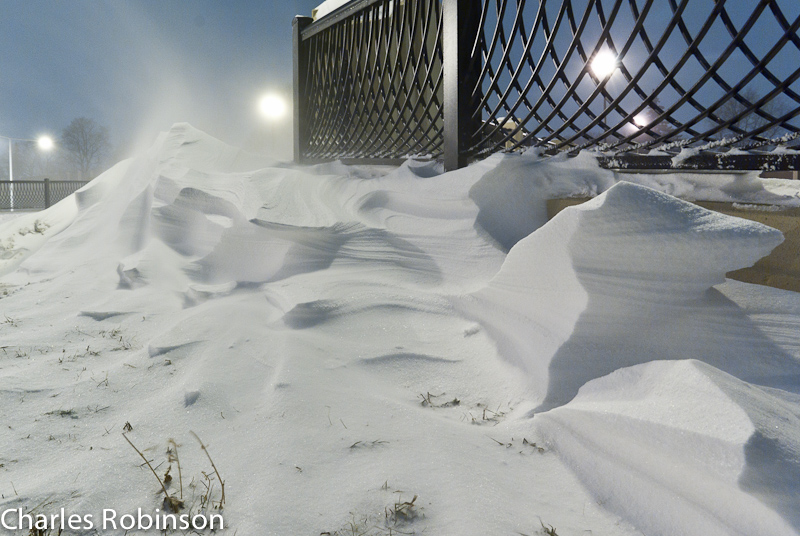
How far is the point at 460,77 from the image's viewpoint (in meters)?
2.79

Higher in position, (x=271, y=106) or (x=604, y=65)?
(x=271, y=106)

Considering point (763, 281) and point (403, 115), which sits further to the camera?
point (403, 115)

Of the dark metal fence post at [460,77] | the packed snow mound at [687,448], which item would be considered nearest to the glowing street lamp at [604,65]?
the dark metal fence post at [460,77]

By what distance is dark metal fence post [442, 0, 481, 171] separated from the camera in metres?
2.76

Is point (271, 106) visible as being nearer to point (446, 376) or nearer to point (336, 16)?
point (336, 16)

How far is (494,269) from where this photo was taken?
196 centimetres

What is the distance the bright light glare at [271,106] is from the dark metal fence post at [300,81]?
26.1 feet

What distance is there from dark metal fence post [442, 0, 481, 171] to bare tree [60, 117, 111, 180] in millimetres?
43646

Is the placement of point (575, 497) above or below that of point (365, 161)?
below

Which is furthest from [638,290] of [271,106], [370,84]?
[271,106]

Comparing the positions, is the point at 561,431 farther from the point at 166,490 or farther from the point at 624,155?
the point at 624,155

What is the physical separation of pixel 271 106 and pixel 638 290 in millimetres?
12643

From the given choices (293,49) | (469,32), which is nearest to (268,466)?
(469,32)

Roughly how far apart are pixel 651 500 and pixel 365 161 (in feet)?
10.7
